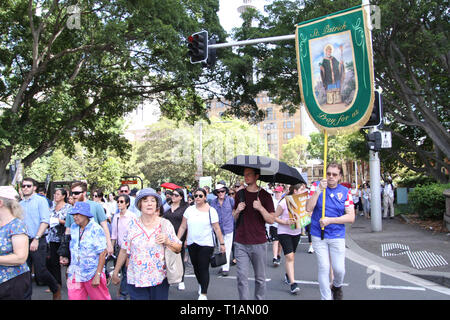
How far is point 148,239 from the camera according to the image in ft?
13.5

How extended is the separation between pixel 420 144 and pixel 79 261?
25.8 m

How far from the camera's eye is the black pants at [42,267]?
19.2 ft

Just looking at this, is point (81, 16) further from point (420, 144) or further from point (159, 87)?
point (420, 144)

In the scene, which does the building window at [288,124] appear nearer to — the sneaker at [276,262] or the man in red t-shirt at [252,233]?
the sneaker at [276,262]

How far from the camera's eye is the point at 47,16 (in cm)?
1466

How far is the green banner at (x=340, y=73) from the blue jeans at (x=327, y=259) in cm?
190

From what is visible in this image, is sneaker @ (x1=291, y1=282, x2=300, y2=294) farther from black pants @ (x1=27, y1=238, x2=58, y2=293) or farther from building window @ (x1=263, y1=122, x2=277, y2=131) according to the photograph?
building window @ (x1=263, y1=122, x2=277, y2=131)

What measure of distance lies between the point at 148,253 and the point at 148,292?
0.40 m

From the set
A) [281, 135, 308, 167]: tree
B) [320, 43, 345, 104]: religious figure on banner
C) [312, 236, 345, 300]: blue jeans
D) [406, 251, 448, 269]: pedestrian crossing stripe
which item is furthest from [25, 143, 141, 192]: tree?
[281, 135, 308, 167]: tree

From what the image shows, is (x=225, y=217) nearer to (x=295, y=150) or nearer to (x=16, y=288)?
(x=16, y=288)

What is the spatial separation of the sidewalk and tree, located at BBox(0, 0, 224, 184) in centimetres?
830

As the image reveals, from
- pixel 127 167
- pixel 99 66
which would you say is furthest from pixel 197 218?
pixel 127 167

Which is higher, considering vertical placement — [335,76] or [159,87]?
[159,87]

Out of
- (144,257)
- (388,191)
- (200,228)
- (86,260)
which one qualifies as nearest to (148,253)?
(144,257)
